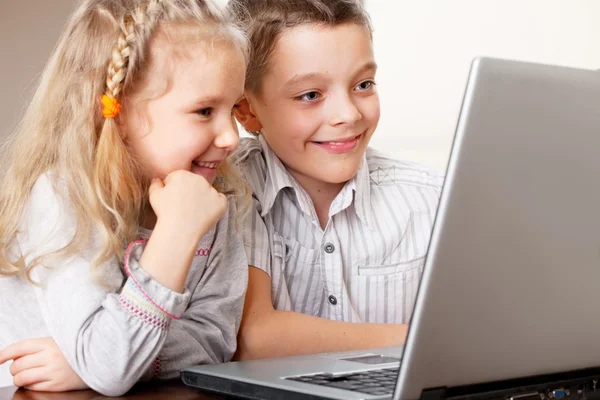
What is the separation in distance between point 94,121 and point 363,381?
531 millimetres

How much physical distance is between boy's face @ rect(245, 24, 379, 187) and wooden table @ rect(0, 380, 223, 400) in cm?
59

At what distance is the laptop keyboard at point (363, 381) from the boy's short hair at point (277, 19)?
71cm

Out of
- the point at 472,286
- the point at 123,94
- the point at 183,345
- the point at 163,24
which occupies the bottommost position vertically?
the point at 183,345

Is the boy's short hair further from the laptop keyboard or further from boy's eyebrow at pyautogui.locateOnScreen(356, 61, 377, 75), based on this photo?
the laptop keyboard

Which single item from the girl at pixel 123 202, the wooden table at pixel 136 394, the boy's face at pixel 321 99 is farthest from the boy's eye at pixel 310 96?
the wooden table at pixel 136 394

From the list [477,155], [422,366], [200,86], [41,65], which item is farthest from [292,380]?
[41,65]

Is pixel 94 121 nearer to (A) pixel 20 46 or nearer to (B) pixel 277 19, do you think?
(B) pixel 277 19

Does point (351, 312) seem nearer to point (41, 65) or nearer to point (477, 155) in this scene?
point (477, 155)

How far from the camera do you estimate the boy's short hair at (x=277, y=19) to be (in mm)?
1427

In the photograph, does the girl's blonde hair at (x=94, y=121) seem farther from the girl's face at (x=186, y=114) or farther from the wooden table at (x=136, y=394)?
the wooden table at (x=136, y=394)

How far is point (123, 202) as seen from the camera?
43.1 inches

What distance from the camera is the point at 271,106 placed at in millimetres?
1449

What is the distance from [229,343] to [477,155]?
628mm

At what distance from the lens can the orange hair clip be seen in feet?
3.56
